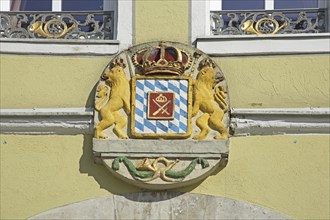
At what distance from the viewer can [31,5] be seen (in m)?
11.7

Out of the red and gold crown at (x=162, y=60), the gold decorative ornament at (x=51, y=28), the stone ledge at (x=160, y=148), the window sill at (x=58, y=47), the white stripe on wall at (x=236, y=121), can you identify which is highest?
the gold decorative ornament at (x=51, y=28)

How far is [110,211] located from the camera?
35.0 feet

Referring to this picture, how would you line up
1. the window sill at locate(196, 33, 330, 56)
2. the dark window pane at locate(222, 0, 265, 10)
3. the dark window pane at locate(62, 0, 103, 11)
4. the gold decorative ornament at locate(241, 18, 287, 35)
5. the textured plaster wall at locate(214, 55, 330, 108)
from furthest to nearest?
the dark window pane at locate(62, 0, 103, 11)
the dark window pane at locate(222, 0, 265, 10)
the gold decorative ornament at locate(241, 18, 287, 35)
the window sill at locate(196, 33, 330, 56)
the textured plaster wall at locate(214, 55, 330, 108)

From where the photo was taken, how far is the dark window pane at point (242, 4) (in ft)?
37.8

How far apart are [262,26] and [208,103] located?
2.94ft

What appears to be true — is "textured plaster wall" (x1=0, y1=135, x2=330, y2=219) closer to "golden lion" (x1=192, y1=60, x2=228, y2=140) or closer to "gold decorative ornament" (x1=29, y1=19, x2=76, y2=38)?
"golden lion" (x1=192, y1=60, x2=228, y2=140)

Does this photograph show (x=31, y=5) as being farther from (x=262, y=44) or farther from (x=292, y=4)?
(x=292, y=4)

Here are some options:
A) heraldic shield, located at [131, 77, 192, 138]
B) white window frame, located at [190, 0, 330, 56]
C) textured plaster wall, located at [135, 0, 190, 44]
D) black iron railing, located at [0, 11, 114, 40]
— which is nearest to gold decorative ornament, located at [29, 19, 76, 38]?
black iron railing, located at [0, 11, 114, 40]

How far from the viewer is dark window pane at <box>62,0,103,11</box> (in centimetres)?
1162

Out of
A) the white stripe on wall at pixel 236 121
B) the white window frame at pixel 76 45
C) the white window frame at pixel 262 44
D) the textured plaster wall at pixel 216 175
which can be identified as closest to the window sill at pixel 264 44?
the white window frame at pixel 262 44

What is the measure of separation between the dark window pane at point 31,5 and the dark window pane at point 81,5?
0.44ft

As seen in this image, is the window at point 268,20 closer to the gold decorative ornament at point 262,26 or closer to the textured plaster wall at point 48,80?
the gold decorative ornament at point 262,26

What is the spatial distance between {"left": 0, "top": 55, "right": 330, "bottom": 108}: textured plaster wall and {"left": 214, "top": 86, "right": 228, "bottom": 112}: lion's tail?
112 mm

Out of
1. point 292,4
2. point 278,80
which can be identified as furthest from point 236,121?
point 292,4
